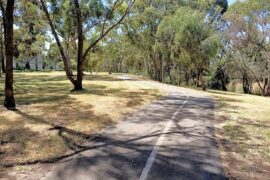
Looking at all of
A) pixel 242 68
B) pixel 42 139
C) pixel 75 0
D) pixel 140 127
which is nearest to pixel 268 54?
pixel 242 68

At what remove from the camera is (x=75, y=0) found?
20406 millimetres

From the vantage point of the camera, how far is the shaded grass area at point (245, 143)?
6715 millimetres

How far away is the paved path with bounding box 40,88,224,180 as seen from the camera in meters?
6.16

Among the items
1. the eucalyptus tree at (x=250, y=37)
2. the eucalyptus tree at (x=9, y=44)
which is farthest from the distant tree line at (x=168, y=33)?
the eucalyptus tree at (x=9, y=44)

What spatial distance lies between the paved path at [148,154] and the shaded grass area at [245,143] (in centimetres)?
31

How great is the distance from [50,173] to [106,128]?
405 cm

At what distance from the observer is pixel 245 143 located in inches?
350

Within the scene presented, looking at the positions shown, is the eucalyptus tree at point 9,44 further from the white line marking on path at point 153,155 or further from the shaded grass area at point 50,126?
the white line marking on path at point 153,155

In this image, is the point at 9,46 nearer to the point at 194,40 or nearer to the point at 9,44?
the point at 9,44

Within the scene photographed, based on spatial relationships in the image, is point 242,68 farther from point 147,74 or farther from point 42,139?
point 42,139

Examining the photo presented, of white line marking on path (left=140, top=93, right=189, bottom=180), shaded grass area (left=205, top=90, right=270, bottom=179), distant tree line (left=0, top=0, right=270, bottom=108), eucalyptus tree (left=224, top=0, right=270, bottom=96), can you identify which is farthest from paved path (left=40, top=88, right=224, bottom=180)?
eucalyptus tree (left=224, top=0, right=270, bottom=96)

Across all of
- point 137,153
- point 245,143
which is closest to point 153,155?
point 137,153

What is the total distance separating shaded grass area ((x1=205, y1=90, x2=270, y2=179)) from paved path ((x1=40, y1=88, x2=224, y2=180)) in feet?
1.03

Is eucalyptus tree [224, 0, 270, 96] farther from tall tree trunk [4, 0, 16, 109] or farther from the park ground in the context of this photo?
tall tree trunk [4, 0, 16, 109]
